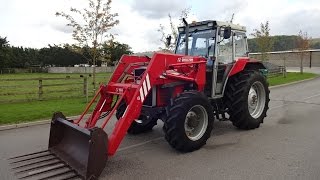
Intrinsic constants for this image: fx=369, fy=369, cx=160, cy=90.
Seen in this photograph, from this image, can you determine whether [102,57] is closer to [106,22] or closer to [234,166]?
[106,22]

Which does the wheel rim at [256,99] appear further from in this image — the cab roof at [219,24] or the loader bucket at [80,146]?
the loader bucket at [80,146]

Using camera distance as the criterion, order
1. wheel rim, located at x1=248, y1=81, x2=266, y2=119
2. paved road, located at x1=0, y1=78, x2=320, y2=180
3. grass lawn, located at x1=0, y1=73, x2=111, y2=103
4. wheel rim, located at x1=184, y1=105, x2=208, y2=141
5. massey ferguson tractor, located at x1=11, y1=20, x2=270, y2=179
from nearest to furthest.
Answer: paved road, located at x1=0, y1=78, x2=320, y2=180 → massey ferguson tractor, located at x1=11, y1=20, x2=270, y2=179 → wheel rim, located at x1=184, y1=105, x2=208, y2=141 → wheel rim, located at x1=248, y1=81, x2=266, y2=119 → grass lawn, located at x1=0, y1=73, x2=111, y2=103

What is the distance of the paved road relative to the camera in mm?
5918

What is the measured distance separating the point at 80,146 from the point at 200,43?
4123 mm

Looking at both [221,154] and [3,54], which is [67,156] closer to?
[221,154]

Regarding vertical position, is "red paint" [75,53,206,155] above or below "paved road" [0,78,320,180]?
above

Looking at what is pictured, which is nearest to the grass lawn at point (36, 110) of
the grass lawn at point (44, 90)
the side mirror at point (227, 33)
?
the grass lawn at point (44, 90)

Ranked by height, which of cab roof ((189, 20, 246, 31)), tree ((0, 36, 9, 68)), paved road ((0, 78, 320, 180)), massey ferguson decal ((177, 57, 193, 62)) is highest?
tree ((0, 36, 9, 68))

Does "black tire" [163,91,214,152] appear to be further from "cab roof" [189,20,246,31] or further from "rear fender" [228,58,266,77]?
"cab roof" [189,20,246,31]

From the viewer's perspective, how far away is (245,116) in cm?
884

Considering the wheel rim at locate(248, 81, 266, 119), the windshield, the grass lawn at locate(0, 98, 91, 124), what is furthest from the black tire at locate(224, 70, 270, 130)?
the grass lawn at locate(0, 98, 91, 124)

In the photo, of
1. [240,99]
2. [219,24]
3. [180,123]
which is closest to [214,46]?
[219,24]

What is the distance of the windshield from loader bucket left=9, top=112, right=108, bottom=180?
11.9ft

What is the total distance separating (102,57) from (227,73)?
359 inches
